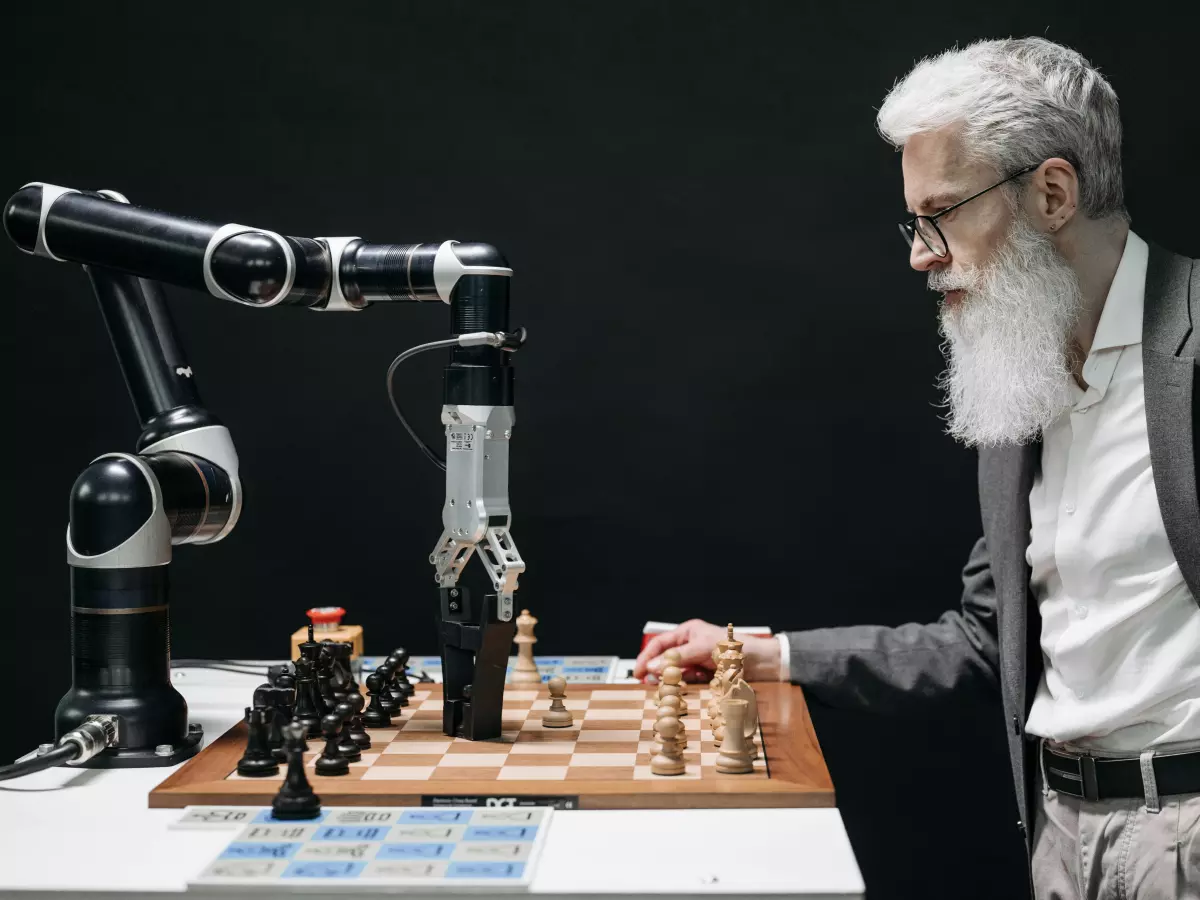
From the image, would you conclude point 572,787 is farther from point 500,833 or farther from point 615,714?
point 615,714

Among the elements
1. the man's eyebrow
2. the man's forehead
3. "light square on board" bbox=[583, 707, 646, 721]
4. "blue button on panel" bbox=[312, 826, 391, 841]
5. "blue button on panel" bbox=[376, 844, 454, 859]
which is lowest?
"light square on board" bbox=[583, 707, 646, 721]

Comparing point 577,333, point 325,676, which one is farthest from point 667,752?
point 577,333

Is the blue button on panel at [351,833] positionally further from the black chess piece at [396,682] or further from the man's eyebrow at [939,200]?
the man's eyebrow at [939,200]

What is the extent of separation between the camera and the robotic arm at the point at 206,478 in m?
2.01

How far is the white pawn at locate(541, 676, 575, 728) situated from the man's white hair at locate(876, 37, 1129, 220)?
1063 mm

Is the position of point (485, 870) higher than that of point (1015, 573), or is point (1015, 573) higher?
point (1015, 573)

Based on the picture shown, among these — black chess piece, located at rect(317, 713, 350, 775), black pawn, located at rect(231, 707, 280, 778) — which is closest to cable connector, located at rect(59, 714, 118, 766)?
black pawn, located at rect(231, 707, 280, 778)

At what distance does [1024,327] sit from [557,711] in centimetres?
97

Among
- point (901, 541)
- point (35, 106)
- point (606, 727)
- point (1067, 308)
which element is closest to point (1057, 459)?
point (1067, 308)

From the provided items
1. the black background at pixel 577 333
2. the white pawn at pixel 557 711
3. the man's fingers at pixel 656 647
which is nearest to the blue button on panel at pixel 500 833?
the white pawn at pixel 557 711

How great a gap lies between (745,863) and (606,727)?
2.08 ft

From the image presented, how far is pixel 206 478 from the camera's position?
86.4 inches

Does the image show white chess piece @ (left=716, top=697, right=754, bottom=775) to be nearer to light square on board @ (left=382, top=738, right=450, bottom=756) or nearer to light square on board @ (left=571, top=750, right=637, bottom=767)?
light square on board @ (left=571, top=750, right=637, bottom=767)

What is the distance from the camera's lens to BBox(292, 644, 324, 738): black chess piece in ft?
6.73
